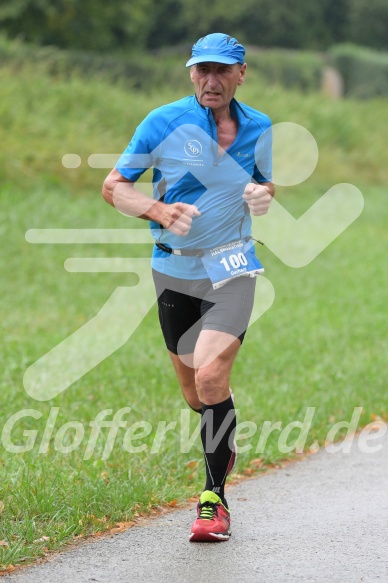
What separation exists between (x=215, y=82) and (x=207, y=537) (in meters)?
2.20

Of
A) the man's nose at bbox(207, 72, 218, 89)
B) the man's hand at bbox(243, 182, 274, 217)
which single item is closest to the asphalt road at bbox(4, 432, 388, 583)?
the man's hand at bbox(243, 182, 274, 217)

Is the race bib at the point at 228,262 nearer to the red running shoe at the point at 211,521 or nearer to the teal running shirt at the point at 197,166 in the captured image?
the teal running shirt at the point at 197,166

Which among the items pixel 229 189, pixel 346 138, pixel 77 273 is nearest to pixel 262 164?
pixel 229 189

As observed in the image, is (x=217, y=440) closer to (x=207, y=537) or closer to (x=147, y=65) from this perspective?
(x=207, y=537)

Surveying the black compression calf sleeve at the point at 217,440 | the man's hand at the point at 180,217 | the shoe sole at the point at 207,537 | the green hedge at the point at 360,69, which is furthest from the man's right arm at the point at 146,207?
the green hedge at the point at 360,69

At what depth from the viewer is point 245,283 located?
227 inches

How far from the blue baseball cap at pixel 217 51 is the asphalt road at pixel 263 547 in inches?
91.4

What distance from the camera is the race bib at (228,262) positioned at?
566 cm

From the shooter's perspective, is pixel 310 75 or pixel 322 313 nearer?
pixel 322 313

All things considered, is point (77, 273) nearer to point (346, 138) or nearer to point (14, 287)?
point (14, 287)

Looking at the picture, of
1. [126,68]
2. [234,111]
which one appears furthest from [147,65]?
[234,111]

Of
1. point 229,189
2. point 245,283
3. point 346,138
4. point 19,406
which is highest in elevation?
point 346,138

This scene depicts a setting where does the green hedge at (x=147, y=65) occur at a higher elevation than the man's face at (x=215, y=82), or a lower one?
higher

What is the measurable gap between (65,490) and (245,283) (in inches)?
57.2
